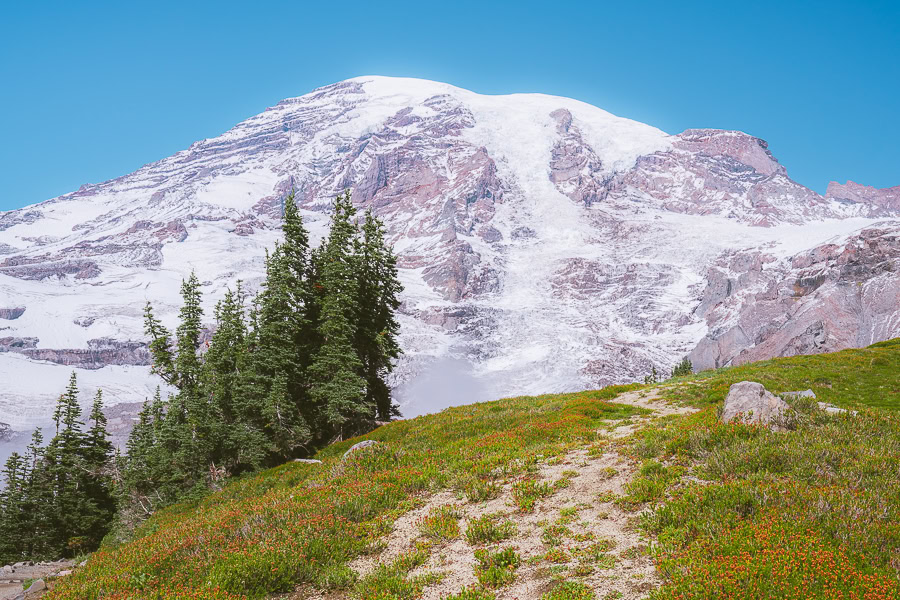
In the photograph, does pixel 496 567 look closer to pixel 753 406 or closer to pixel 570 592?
pixel 570 592

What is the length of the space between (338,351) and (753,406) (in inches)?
941

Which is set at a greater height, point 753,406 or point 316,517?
point 753,406

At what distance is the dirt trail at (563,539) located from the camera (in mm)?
7602

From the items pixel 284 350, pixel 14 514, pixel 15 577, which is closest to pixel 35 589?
pixel 15 577

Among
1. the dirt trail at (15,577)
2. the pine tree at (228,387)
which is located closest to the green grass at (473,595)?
the dirt trail at (15,577)

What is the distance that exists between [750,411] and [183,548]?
14267mm

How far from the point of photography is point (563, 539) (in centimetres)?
905

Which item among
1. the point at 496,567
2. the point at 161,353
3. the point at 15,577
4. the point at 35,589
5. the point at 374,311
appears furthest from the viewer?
the point at 374,311

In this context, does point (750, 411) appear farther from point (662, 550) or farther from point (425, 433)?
Answer: point (425, 433)

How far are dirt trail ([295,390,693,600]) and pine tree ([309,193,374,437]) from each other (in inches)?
742

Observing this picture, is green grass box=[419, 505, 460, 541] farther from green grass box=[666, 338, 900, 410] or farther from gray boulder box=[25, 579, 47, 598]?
green grass box=[666, 338, 900, 410]

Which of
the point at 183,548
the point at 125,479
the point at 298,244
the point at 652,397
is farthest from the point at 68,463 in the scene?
the point at 652,397

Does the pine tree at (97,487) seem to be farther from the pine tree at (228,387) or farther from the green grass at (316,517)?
the green grass at (316,517)

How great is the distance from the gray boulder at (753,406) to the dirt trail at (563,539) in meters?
3.41
